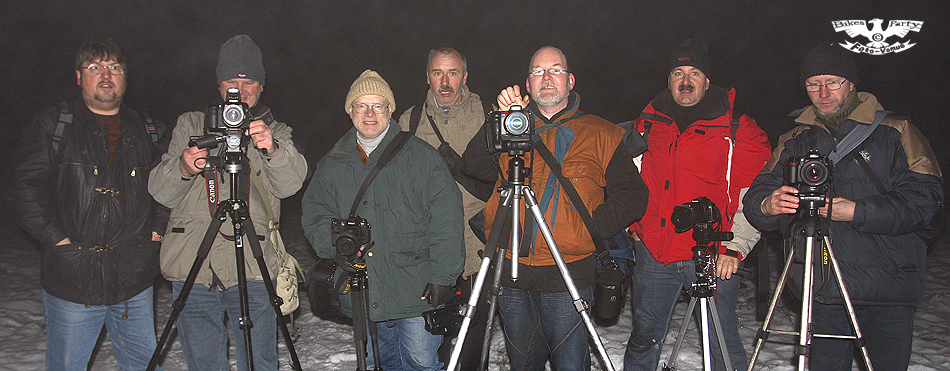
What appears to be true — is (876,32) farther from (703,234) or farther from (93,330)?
(93,330)

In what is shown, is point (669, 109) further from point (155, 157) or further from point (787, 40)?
point (787, 40)

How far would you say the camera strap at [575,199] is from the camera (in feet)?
8.13

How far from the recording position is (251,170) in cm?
273

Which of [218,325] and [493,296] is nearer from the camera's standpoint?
[493,296]

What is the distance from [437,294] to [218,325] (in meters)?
1.13

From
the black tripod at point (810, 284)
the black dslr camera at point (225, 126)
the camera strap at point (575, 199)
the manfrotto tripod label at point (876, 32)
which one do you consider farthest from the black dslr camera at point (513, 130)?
the manfrotto tripod label at point (876, 32)

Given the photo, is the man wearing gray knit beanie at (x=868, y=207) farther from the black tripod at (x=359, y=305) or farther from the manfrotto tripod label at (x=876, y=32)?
the manfrotto tripod label at (x=876, y=32)

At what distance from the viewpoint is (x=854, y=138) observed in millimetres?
2510

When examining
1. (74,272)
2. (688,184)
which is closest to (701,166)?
(688,184)

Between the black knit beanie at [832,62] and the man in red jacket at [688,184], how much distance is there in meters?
0.42

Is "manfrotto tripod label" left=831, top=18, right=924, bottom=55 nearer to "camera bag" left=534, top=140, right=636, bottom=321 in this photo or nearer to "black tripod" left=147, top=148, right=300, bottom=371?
"camera bag" left=534, top=140, right=636, bottom=321

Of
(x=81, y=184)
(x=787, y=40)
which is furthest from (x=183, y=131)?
(x=787, y=40)

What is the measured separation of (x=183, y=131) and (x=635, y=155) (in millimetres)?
2239

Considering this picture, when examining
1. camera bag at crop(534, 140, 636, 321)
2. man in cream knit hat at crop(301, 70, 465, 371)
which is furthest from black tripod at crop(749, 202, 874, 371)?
man in cream knit hat at crop(301, 70, 465, 371)
